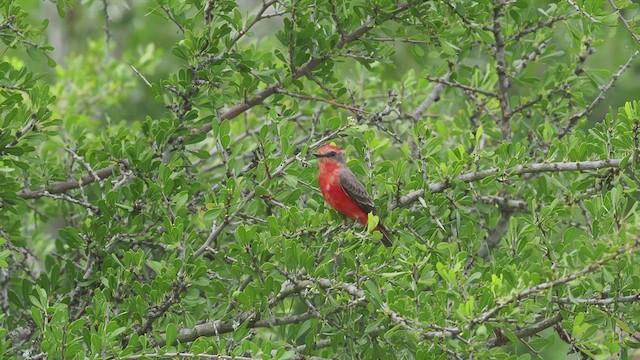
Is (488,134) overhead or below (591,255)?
below

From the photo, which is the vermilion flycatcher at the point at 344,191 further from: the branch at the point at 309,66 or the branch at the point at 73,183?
the branch at the point at 73,183

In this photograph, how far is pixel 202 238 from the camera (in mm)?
4801

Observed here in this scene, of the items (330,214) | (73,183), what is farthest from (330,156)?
(73,183)

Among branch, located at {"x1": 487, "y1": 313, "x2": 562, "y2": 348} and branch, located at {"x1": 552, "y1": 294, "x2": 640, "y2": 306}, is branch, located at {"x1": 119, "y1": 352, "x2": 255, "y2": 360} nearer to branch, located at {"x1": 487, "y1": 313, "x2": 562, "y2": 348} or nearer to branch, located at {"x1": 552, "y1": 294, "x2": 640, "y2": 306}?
branch, located at {"x1": 487, "y1": 313, "x2": 562, "y2": 348}

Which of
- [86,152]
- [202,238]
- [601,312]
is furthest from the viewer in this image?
[86,152]

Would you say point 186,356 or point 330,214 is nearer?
point 186,356

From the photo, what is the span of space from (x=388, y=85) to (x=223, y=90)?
2497 mm

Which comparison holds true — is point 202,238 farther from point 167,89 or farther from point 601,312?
point 601,312

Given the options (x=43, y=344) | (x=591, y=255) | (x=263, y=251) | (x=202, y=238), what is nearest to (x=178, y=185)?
(x=202, y=238)

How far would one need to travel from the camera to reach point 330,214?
175 inches

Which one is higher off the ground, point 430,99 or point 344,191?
point 344,191

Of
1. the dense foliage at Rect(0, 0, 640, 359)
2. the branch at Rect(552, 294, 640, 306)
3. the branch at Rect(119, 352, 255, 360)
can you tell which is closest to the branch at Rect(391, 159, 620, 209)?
the dense foliage at Rect(0, 0, 640, 359)

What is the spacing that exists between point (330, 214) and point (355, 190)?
511 millimetres

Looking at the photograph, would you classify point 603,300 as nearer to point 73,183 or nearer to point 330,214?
point 330,214
